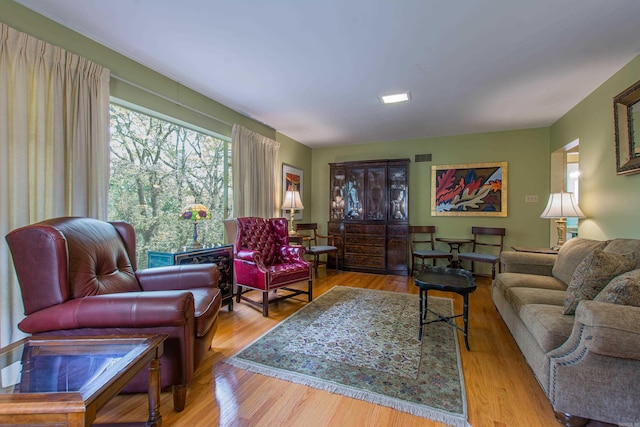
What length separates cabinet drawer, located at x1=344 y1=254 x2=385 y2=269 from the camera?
5086 mm

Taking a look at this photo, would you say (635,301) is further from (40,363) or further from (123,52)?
(123,52)

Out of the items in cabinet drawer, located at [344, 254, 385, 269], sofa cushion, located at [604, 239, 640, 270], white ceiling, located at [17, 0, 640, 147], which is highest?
white ceiling, located at [17, 0, 640, 147]

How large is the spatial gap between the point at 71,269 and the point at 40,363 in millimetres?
523

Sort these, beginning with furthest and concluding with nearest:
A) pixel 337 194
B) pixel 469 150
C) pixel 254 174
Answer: pixel 337 194
pixel 469 150
pixel 254 174

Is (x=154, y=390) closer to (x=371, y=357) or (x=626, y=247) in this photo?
(x=371, y=357)

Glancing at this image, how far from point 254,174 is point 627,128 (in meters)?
4.02

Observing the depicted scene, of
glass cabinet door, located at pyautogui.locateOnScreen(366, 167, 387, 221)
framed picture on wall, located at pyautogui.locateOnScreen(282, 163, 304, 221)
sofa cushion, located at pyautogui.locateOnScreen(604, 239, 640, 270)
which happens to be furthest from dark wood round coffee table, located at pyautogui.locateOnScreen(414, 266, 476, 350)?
framed picture on wall, located at pyautogui.locateOnScreen(282, 163, 304, 221)

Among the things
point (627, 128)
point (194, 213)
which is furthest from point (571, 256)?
point (194, 213)

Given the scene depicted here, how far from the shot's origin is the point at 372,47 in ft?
7.55

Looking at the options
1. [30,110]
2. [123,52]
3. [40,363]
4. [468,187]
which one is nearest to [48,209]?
[30,110]

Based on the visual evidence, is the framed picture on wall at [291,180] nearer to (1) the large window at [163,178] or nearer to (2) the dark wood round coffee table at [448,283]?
(1) the large window at [163,178]

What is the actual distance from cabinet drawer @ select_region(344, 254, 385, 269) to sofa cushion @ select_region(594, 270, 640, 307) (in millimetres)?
3597

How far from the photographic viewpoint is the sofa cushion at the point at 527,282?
8.18 ft

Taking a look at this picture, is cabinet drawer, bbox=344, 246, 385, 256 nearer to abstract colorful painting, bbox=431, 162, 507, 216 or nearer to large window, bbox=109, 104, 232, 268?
abstract colorful painting, bbox=431, 162, 507, 216
